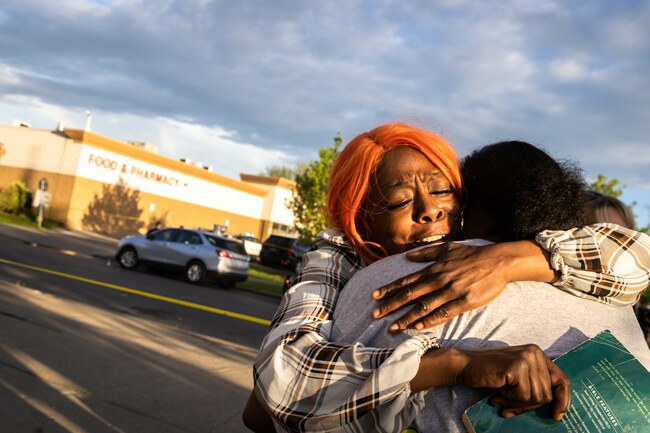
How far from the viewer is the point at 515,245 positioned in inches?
59.1

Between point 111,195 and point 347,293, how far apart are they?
33.9 meters

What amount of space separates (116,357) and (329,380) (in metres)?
5.37

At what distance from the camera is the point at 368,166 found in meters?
1.84

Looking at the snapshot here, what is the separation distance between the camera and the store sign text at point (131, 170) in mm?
31970

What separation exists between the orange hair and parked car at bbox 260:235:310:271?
80.0 ft

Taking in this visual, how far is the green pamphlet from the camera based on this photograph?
1.19 meters

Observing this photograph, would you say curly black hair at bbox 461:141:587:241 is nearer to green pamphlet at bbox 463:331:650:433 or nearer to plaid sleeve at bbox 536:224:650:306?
plaid sleeve at bbox 536:224:650:306

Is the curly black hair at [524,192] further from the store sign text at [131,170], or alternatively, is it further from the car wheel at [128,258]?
the store sign text at [131,170]

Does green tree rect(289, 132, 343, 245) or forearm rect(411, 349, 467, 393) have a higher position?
green tree rect(289, 132, 343, 245)

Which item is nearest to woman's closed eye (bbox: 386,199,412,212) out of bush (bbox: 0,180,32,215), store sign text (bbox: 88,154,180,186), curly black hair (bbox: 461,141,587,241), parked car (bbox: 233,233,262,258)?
curly black hair (bbox: 461,141,587,241)

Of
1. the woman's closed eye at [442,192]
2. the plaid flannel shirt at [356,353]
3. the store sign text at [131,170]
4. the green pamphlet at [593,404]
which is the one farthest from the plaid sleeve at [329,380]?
the store sign text at [131,170]

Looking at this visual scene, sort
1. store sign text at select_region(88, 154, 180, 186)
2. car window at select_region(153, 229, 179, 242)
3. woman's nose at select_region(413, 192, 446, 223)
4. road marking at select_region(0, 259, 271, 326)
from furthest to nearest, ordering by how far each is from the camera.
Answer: store sign text at select_region(88, 154, 180, 186)
car window at select_region(153, 229, 179, 242)
road marking at select_region(0, 259, 271, 326)
woman's nose at select_region(413, 192, 446, 223)

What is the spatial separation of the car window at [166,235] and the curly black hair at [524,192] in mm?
15861

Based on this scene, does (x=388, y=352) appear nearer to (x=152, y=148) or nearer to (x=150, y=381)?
(x=150, y=381)
